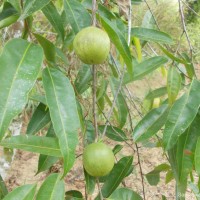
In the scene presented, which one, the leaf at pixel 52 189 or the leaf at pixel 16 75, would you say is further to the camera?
the leaf at pixel 52 189

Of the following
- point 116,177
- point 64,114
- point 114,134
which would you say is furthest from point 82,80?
point 64,114

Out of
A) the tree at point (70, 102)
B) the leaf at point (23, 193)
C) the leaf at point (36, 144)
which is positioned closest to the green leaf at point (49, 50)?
the tree at point (70, 102)

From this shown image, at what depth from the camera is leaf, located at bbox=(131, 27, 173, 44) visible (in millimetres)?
946

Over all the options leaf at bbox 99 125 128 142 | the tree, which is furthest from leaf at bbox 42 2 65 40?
leaf at bbox 99 125 128 142

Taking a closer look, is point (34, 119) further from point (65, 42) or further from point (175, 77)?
point (175, 77)

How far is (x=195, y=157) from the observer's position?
82cm

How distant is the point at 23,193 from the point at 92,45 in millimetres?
344

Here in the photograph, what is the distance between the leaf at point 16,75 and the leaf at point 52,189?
0.20m

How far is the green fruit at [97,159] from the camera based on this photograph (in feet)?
2.54

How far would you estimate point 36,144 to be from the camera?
814mm

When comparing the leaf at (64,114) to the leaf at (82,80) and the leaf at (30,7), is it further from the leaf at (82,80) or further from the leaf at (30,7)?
the leaf at (82,80)

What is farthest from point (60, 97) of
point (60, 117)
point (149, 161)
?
point (149, 161)

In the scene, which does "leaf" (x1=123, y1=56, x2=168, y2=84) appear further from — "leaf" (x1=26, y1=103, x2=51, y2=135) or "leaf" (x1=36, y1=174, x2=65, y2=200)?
"leaf" (x1=36, y1=174, x2=65, y2=200)

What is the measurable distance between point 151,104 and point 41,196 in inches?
30.1
